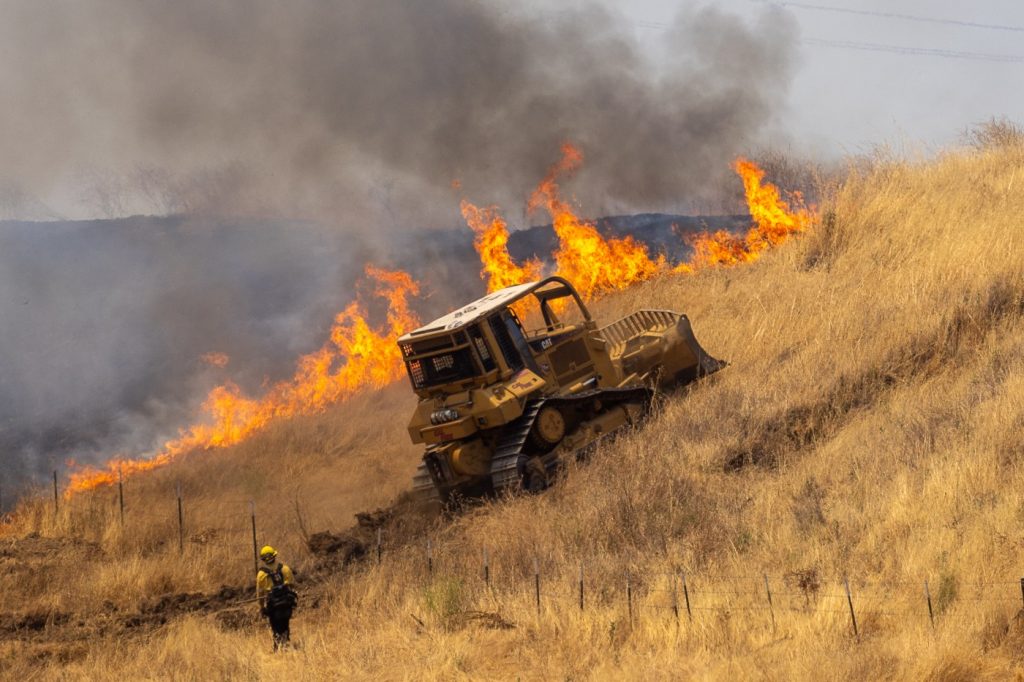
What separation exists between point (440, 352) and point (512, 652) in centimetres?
634

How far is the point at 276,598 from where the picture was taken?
413 inches

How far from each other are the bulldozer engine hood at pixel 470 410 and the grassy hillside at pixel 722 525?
4.14 ft

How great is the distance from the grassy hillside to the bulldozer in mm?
585

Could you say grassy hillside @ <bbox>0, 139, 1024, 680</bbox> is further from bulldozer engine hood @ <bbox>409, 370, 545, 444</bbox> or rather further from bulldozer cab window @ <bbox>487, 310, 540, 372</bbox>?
bulldozer cab window @ <bbox>487, 310, 540, 372</bbox>

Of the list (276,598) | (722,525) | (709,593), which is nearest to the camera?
(709,593)

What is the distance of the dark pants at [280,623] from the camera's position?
34.4 feet

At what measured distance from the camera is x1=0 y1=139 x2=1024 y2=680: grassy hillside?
9.12 meters

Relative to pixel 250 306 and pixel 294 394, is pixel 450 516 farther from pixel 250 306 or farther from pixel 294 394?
pixel 250 306

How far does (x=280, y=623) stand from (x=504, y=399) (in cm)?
508

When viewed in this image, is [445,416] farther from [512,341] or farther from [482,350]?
[512,341]

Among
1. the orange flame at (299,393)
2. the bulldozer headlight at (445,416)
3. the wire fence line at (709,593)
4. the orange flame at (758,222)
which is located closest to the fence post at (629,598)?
the wire fence line at (709,593)

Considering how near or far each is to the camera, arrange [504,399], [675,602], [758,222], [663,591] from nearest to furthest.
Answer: [675,602]
[663,591]
[504,399]
[758,222]

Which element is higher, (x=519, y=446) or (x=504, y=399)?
(x=504, y=399)

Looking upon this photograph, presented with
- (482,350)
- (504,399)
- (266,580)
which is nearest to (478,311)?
(482,350)
